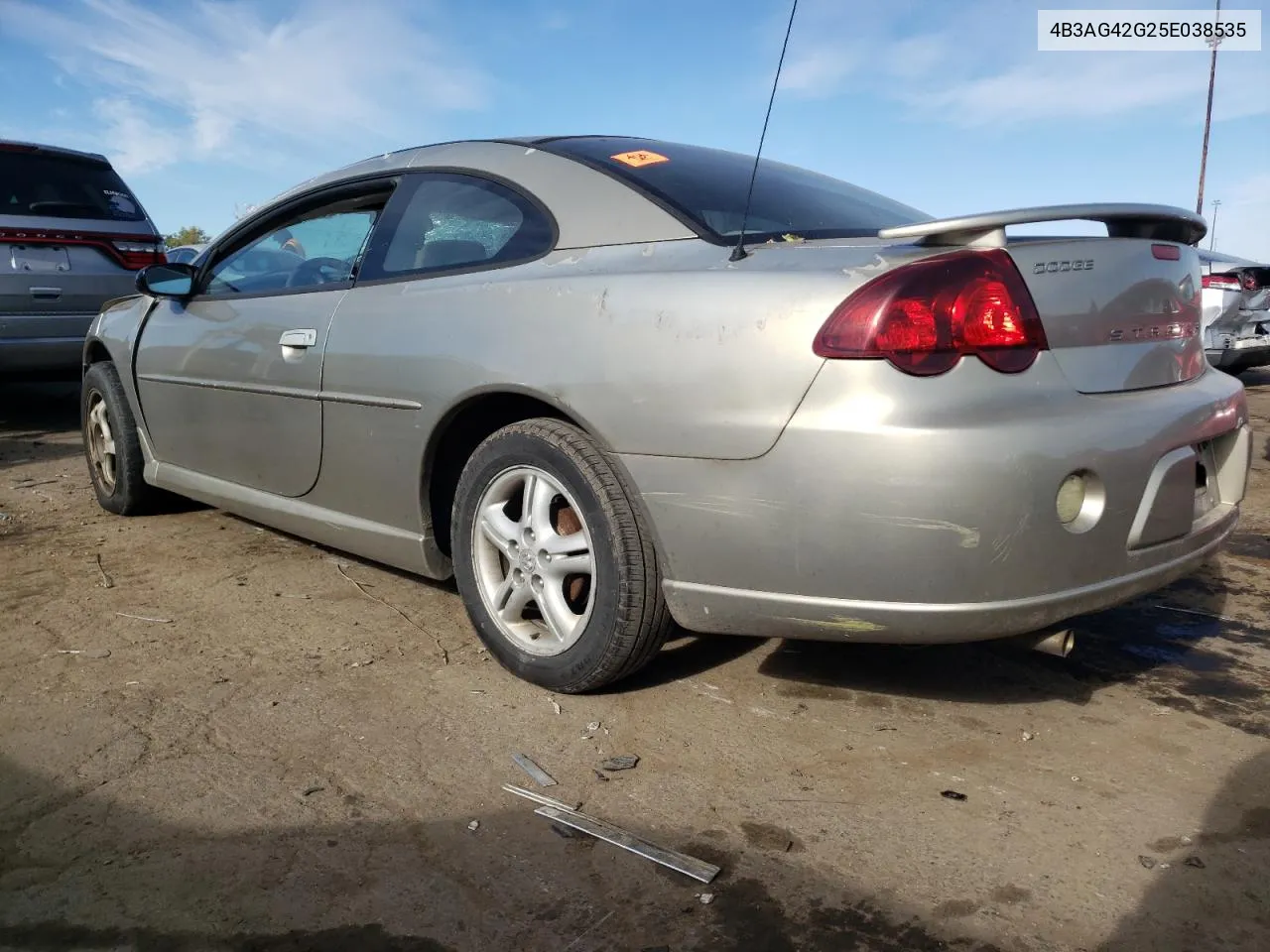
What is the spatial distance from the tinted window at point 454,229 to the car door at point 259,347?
0.50 ft

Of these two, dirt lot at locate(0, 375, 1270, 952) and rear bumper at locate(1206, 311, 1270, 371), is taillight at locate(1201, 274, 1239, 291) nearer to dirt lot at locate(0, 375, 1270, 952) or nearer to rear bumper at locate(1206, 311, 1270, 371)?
rear bumper at locate(1206, 311, 1270, 371)

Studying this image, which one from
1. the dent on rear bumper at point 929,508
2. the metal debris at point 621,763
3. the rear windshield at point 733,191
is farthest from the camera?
the rear windshield at point 733,191

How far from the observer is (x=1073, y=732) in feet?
7.77

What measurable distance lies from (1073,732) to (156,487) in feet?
12.5

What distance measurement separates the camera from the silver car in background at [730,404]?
2021mm

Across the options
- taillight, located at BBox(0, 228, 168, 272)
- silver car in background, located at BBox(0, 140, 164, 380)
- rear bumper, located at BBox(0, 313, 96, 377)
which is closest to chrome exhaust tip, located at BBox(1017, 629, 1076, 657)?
rear bumper, located at BBox(0, 313, 96, 377)

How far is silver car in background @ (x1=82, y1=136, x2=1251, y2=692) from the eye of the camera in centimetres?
202

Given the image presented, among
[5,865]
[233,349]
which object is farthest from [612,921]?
[233,349]

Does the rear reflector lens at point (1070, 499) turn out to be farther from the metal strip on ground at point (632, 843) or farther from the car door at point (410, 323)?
the car door at point (410, 323)

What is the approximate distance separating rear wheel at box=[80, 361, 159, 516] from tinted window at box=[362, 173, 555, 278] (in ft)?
6.17

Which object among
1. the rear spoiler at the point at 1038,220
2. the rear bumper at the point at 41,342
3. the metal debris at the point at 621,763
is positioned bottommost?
the metal debris at the point at 621,763

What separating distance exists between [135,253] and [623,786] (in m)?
6.26

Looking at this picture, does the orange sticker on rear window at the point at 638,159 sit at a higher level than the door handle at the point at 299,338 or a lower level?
higher

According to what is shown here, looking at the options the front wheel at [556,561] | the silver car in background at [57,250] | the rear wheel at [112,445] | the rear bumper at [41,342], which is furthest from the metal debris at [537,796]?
the silver car in background at [57,250]
